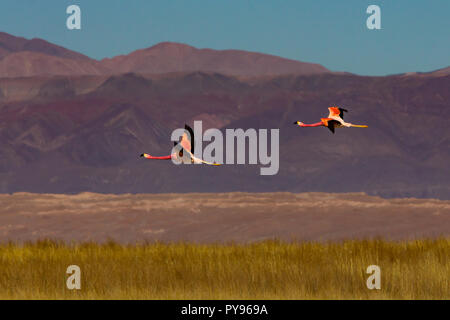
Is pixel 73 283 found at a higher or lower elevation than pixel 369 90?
lower

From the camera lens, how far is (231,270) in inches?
774

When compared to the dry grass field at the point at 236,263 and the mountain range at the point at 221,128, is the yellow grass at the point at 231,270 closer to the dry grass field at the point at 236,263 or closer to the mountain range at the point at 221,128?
the dry grass field at the point at 236,263

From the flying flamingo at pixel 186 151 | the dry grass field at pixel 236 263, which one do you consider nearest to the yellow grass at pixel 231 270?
the dry grass field at pixel 236 263

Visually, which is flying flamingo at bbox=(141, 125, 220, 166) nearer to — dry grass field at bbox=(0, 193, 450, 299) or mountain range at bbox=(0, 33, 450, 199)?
dry grass field at bbox=(0, 193, 450, 299)

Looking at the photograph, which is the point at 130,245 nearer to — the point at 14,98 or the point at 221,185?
the point at 221,185

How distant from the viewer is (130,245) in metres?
24.5

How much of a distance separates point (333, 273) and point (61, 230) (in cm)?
2092

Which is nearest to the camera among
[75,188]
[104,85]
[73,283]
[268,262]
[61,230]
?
[73,283]

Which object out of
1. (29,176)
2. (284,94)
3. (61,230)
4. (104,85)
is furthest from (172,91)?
(61,230)

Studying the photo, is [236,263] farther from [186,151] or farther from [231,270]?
[186,151]

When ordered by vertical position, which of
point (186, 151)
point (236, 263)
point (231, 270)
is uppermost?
point (186, 151)

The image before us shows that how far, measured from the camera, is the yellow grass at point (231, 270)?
17516 mm

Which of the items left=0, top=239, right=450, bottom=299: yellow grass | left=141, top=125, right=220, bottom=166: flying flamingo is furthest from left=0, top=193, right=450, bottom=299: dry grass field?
left=141, top=125, right=220, bottom=166: flying flamingo

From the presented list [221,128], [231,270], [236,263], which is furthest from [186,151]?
[221,128]
